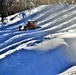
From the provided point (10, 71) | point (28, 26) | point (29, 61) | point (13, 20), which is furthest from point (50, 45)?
point (13, 20)

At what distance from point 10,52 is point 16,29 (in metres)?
2.88

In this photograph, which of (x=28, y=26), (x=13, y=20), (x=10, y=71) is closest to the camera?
(x=10, y=71)

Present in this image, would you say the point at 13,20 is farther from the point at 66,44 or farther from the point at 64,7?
the point at 66,44

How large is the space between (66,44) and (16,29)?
2981 millimetres

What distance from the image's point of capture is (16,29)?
880 cm

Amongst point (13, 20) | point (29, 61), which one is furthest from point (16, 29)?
point (29, 61)

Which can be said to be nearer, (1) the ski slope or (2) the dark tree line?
(1) the ski slope

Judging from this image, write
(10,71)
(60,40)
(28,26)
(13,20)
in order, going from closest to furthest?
(10,71) < (60,40) < (28,26) < (13,20)

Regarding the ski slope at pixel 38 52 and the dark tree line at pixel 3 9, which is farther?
the dark tree line at pixel 3 9

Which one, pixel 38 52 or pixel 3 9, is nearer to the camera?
pixel 38 52

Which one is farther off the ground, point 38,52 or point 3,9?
point 3,9

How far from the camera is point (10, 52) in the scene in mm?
5996

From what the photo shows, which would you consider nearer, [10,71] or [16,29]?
[10,71]

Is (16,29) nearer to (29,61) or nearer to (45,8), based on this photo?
(45,8)
